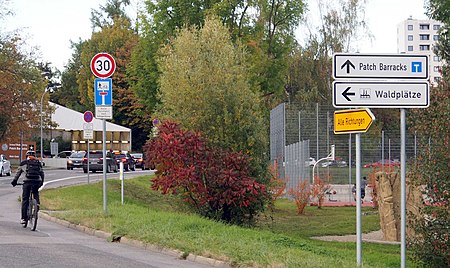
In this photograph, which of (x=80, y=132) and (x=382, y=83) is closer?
(x=382, y=83)

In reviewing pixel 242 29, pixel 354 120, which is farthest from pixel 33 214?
pixel 242 29

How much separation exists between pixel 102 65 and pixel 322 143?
21.7 metres

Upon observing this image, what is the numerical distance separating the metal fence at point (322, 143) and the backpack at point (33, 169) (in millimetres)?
21309

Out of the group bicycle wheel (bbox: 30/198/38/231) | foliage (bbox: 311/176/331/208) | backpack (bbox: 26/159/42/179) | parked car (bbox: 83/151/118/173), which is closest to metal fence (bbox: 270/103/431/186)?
foliage (bbox: 311/176/331/208)

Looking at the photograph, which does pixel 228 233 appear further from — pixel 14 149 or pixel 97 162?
pixel 14 149

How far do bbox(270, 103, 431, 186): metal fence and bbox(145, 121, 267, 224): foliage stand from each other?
15.6 meters

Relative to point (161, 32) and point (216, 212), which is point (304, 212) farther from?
point (161, 32)

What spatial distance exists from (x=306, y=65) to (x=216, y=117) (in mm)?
38360

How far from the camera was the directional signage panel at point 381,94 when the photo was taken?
35.4 feet

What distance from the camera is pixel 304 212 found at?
34.1 meters

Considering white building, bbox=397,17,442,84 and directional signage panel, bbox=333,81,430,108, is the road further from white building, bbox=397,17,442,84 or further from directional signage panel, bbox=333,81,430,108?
white building, bbox=397,17,442,84

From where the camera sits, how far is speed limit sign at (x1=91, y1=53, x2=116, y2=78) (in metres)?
20.1

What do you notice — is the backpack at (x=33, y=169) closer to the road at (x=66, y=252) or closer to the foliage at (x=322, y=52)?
the road at (x=66, y=252)

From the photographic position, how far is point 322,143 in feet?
132
